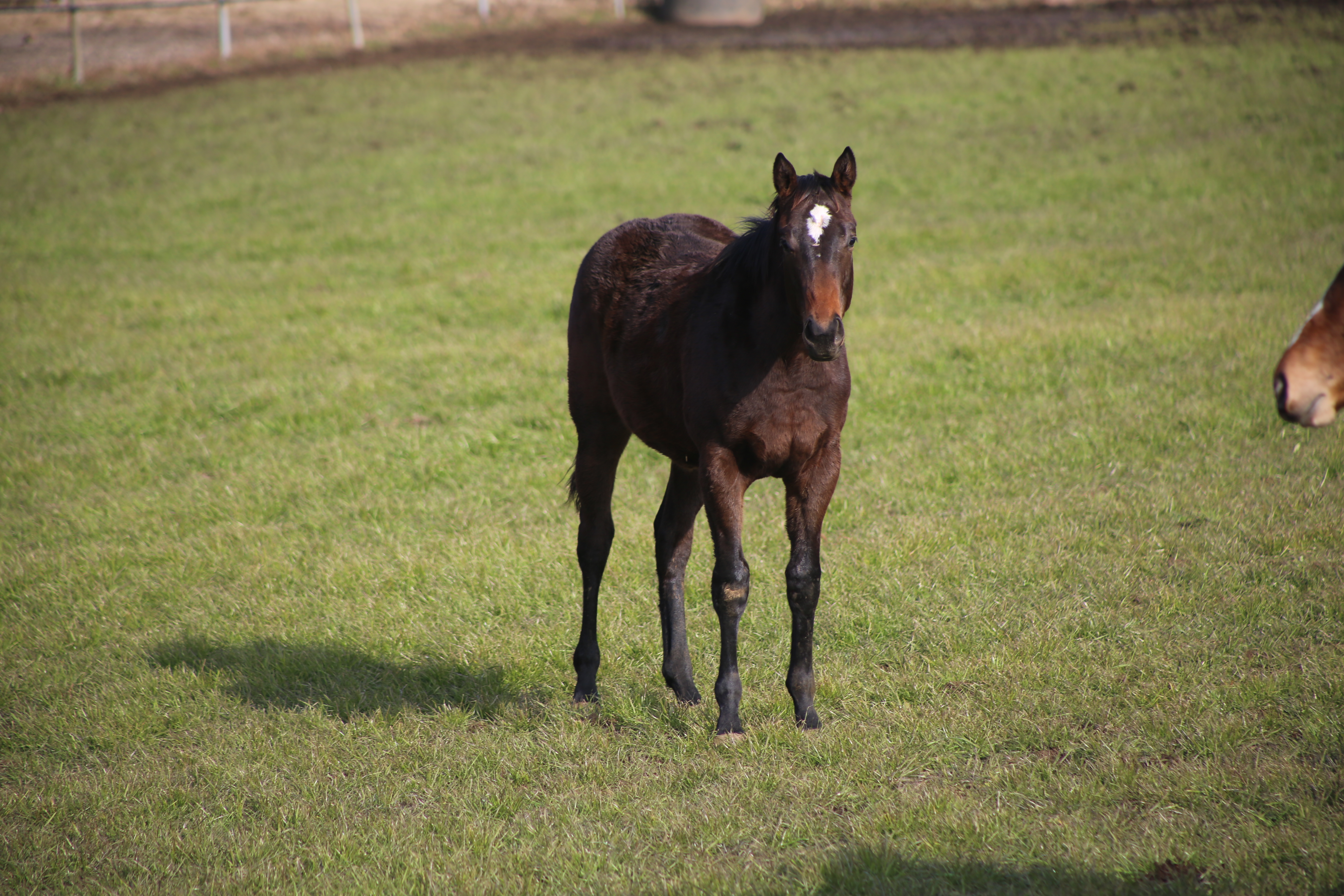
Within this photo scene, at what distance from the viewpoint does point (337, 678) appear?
5.37 metres

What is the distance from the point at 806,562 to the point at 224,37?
83.9 ft

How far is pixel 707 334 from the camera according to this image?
14.9ft

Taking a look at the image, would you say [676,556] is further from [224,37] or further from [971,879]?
[224,37]

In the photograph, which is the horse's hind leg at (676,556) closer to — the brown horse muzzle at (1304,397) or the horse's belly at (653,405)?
the horse's belly at (653,405)

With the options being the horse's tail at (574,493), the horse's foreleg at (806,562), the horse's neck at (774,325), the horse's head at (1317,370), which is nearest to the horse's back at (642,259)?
the horse's neck at (774,325)

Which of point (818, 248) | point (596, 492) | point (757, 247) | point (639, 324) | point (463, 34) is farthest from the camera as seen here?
point (463, 34)

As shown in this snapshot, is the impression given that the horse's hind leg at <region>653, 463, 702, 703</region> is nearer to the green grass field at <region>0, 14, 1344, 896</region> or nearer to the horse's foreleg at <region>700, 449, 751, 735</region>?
the green grass field at <region>0, 14, 1344, 896</region>

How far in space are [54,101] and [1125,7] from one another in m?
24.2

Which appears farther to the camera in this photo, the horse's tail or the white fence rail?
the white fence rail

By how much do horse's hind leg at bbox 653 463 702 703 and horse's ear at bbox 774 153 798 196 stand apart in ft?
4.59

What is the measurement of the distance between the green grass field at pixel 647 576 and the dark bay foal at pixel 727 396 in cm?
47

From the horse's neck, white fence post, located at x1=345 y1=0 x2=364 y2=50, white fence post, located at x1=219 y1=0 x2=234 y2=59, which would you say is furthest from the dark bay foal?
white fence post, located at x1=345 y1=0 x2=364 y2=50

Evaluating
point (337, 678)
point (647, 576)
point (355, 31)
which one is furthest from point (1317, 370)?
point (355, 31)

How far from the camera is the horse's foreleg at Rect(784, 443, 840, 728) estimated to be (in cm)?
446
